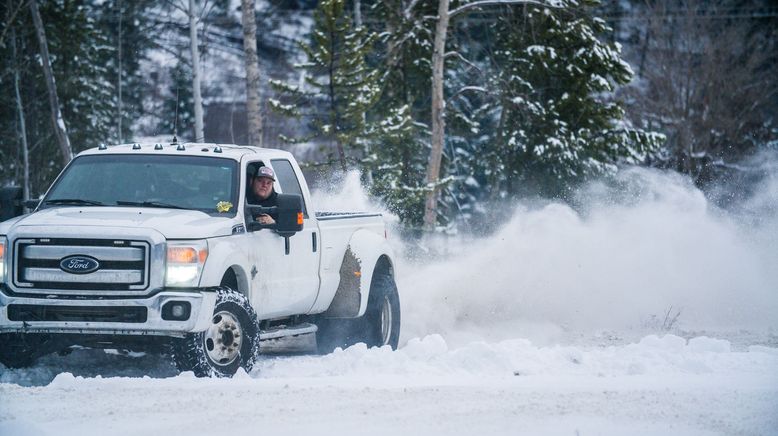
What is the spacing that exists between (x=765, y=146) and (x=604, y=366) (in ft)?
123

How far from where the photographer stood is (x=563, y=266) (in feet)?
52.0

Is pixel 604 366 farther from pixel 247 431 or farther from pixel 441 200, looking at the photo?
pixel 441 200

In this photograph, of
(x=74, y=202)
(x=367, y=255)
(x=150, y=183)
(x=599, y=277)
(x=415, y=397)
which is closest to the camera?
(x=415, y=397)

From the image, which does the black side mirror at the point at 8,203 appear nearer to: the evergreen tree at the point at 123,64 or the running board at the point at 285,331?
the running board at the point at 285,331

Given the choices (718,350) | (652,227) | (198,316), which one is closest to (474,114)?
(652,227)

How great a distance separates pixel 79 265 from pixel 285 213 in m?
1.80

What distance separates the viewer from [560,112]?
31.7 meters

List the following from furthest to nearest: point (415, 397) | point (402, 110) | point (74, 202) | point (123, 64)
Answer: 1. point (123, 64)
2. point (402, 110)
3. point (74, 202)
4. point (415, 397)

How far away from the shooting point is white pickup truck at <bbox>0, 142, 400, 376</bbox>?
7910 millimetres

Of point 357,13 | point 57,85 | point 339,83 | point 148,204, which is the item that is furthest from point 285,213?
point 57,85

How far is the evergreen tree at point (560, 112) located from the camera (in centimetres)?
2988

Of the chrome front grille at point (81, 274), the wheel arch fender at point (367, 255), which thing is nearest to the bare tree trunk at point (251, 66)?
the wheel arch fender at point (367, 255)

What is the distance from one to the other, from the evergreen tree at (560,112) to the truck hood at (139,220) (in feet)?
66.5

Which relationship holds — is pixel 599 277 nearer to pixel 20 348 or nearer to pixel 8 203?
pixel 8 203
